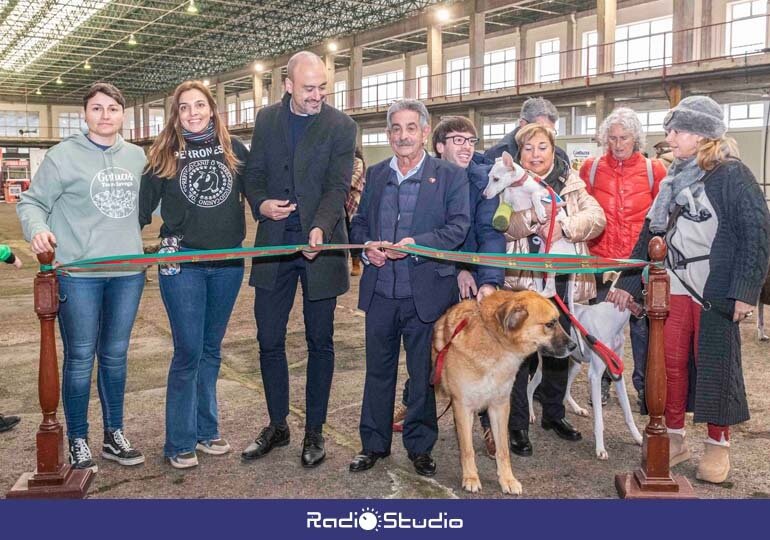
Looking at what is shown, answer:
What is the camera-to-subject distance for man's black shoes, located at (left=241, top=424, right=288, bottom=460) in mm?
3914

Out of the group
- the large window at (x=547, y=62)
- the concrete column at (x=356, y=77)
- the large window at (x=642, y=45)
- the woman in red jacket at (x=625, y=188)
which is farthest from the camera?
the concrete column at (x=356, y=77)

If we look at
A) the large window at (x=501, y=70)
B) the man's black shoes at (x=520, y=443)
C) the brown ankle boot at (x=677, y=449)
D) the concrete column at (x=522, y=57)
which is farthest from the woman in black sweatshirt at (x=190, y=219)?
the large window at (x=501, y=70)

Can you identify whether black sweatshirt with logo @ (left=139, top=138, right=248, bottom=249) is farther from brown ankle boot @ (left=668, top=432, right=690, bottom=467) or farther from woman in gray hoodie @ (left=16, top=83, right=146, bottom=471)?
Result: brown ankle boot @ (left=668, top=432, right=690, bottom=467)

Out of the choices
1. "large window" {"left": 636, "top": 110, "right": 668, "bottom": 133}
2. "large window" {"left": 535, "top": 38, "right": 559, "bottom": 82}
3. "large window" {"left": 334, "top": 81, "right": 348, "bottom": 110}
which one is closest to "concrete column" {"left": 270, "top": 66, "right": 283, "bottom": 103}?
"large window" {"left": 334, "top": 81, "right": 348, "bottom": 110}

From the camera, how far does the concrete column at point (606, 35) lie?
22.8 metres

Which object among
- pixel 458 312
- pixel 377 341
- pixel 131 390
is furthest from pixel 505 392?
pixel 131 390

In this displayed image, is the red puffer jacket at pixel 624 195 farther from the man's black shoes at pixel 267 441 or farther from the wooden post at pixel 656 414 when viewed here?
the man's black shoes at pixel 267 441

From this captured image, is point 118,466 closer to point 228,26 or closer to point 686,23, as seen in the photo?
point 686,23

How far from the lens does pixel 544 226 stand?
3857mm

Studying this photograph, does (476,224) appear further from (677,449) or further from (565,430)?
(677,449)

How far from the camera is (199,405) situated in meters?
4.02

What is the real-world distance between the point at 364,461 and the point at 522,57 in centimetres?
3092

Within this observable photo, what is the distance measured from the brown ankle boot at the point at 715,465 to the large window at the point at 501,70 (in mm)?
30626

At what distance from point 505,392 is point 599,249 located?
1819 mm
